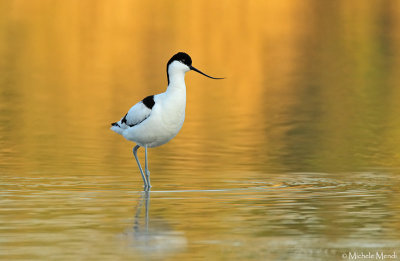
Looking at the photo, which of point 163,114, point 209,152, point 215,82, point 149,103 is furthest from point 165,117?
point 215,82

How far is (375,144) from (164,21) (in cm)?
3466

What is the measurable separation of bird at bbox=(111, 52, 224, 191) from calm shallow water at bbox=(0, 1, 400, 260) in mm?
601

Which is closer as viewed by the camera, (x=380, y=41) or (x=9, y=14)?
(x=380, y=41)

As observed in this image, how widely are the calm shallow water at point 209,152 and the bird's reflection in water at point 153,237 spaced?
0.06ft

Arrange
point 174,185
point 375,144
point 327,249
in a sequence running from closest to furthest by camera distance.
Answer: point 327,249 → point 174,185 → point 375,144

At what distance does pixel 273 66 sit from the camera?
36.4m

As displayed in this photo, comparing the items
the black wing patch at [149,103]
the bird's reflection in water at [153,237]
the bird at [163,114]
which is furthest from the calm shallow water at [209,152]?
the black wing patch at [149,103]

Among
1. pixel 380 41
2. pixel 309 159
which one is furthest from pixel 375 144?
pixel 380 41

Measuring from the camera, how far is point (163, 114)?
14.0 meters

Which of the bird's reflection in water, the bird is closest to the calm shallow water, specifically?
the bird's reflection in water

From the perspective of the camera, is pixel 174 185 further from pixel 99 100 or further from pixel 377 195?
pixel 99 100

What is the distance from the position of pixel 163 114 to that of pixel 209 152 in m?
3.54

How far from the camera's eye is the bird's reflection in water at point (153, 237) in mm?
9586

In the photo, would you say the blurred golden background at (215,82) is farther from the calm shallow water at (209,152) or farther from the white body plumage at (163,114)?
the white body plumage at (163,114)
